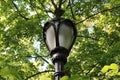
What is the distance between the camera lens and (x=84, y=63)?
1076cm

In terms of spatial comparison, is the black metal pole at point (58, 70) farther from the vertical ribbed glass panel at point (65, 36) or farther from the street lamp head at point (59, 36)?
the vertical ribbed glass panel at point (65, 36)

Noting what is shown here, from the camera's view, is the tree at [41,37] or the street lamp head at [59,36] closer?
the street lamp head at [59,36]

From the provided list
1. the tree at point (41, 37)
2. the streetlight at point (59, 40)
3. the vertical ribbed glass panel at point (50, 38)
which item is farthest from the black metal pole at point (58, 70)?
the tree at point (41, 37)

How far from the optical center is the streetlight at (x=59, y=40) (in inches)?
135

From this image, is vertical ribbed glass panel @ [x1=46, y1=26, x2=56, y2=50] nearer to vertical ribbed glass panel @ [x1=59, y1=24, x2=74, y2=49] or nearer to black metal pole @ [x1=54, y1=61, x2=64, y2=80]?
vertical ribbed glass panel @ [x1=59, y1=24, x2=74, y2=49]

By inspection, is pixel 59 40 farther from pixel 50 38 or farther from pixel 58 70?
pixel 58 70

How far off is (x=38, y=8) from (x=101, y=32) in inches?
132

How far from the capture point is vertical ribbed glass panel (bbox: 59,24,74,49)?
348 cm

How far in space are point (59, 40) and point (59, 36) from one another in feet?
0.20

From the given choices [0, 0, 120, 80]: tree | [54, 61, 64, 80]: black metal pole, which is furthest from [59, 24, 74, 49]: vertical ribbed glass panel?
[0, 0, 120, 80]: tree

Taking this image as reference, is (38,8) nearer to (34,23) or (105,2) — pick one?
(34,23)

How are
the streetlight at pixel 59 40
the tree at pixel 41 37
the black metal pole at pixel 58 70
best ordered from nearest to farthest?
the black metal pole at pixel 58 70
the streetlight at pixel 59 40
the tree at pixel 41 37

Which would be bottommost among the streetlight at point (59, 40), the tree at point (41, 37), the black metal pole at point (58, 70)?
the black metal pole at point (58, 70)

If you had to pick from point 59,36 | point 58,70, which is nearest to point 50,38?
point 59,36
